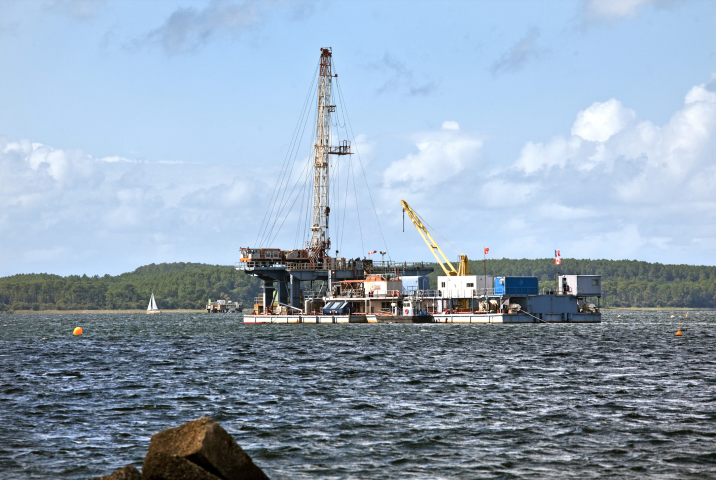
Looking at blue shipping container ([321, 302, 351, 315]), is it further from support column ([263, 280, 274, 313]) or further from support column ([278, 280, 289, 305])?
support column ([263, 280, 274, 313])

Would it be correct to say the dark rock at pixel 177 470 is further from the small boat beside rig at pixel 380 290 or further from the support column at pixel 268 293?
the support column at pixel 268 293

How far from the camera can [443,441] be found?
27156 millimetres

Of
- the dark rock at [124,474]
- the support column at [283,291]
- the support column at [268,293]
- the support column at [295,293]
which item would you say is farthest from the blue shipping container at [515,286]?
the dark rock at [124,474]

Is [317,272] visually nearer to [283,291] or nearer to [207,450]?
[283,291]

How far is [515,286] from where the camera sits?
395ft

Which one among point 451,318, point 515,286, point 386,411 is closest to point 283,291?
point 451,318

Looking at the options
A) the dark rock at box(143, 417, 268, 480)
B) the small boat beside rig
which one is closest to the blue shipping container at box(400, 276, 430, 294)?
the small boat beside rig

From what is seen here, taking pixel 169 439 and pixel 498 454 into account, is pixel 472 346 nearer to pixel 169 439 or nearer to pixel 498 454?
pixel 498 454

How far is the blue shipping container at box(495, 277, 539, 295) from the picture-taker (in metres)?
119

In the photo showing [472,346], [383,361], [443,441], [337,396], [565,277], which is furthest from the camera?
[565,277]

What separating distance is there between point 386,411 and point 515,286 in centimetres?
8962

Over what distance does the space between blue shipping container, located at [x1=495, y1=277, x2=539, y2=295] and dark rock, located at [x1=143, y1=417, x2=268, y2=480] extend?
10185 centimetres

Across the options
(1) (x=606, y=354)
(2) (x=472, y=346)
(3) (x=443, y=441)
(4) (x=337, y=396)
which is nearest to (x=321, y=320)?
(2) (x=472, y=346)

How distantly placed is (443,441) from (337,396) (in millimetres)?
11601
